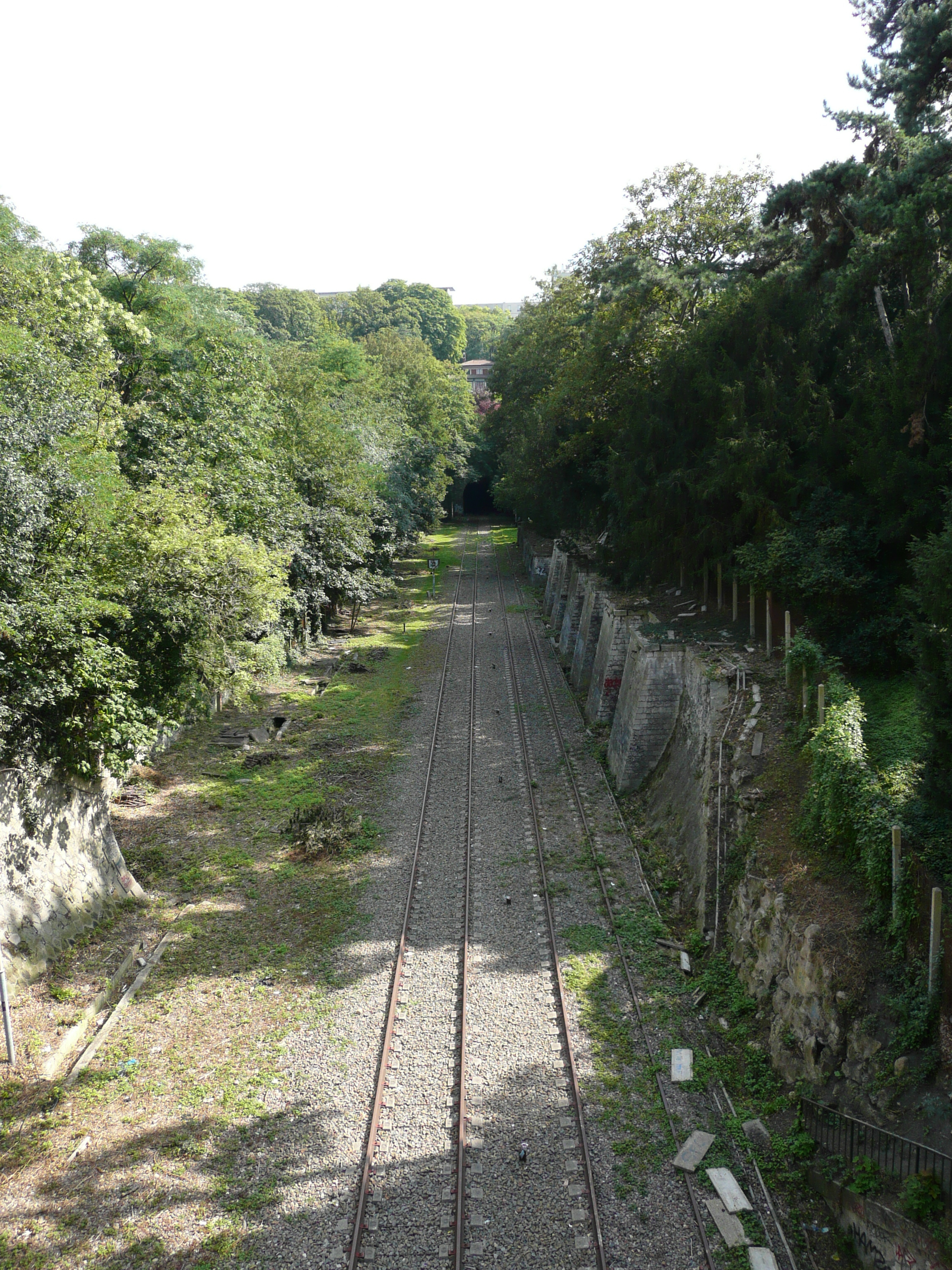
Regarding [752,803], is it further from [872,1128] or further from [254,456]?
[254,456]

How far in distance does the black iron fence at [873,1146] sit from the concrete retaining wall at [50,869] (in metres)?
9.99

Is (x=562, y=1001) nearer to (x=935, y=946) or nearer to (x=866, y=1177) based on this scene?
(x=866, y=1177)

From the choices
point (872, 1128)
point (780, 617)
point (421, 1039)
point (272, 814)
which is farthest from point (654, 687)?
point (872, 1128)

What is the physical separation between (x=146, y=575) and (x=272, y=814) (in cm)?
617

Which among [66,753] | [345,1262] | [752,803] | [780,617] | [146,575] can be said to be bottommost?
[345,1262]

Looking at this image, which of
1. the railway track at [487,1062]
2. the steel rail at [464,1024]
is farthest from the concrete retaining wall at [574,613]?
the railway track at [487,1062]

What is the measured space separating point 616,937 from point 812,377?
1310cm

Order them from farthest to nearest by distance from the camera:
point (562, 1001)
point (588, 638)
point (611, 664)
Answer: point (588, 638) → point (611, 664) → point (562, 1001)

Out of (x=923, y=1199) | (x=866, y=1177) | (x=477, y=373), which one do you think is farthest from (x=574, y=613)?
(x=477, y=373)

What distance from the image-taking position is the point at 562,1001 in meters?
10.9

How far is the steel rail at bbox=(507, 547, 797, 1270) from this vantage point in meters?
7.67

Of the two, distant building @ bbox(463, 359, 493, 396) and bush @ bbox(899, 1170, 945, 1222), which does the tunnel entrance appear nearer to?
distant building @ bbox(463, 359, 493, 396)

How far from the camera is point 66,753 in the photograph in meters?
12.1

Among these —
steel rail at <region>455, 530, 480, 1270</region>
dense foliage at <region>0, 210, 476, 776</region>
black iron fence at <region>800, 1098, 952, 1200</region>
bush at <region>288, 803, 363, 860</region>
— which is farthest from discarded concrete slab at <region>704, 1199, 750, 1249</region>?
dense foliage at <region>0, 210, 476, 776</region>
